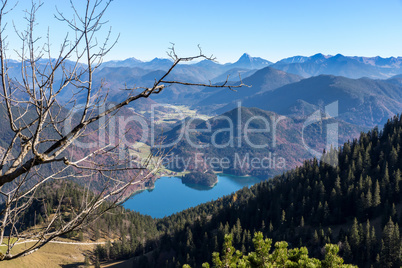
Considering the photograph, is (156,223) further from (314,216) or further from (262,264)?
(262,264)

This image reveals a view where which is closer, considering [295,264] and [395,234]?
[295,264]

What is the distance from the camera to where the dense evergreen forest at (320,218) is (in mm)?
61278

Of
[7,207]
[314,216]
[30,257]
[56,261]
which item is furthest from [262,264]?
[56,261]

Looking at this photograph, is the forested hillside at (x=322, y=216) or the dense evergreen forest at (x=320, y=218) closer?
the dense evergreen forest at (x=320, y=218)

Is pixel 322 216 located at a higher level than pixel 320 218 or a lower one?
higher

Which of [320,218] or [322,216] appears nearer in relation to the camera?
[322,216]

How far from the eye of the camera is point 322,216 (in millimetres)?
77438

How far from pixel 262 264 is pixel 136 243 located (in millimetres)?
99849

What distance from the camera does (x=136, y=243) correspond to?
101250mm

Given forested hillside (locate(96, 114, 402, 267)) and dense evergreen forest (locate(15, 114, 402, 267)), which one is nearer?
dense evergreen forest (locate(15, 114, 402, 267))

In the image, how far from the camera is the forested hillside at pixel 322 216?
206 ft

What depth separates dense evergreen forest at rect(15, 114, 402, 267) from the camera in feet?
201

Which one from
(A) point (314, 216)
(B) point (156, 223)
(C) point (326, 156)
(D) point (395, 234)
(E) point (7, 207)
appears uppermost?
(E) point (7, 207)

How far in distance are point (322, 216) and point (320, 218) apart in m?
0.83
